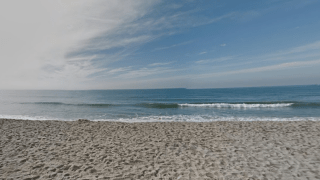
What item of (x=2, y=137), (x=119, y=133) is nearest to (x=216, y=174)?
(x=119, y=133)

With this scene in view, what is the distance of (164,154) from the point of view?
5922 mm

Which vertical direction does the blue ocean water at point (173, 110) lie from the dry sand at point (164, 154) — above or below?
below

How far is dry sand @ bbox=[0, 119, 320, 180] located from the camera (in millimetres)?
4578

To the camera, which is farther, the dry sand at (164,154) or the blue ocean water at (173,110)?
the blue ocean water at (173,110)

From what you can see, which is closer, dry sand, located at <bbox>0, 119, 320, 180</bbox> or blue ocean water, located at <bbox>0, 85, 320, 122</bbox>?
dry sand, located at <bbox>0, 119, 320, 180</bbox>

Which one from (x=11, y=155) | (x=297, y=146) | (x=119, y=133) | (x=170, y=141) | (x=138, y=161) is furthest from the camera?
(x=119, y=133)

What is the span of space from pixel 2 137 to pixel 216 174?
384 inches

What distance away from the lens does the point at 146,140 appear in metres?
7.62

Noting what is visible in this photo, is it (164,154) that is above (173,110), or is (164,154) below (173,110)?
above

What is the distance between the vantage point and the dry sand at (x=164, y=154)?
15.0 feet

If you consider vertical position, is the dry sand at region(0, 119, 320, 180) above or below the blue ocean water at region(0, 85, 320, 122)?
above

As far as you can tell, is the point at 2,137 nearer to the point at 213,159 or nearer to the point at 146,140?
the point at 146,140

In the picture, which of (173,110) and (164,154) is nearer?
(164,154)

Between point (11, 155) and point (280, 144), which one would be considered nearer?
point (11, 155)
